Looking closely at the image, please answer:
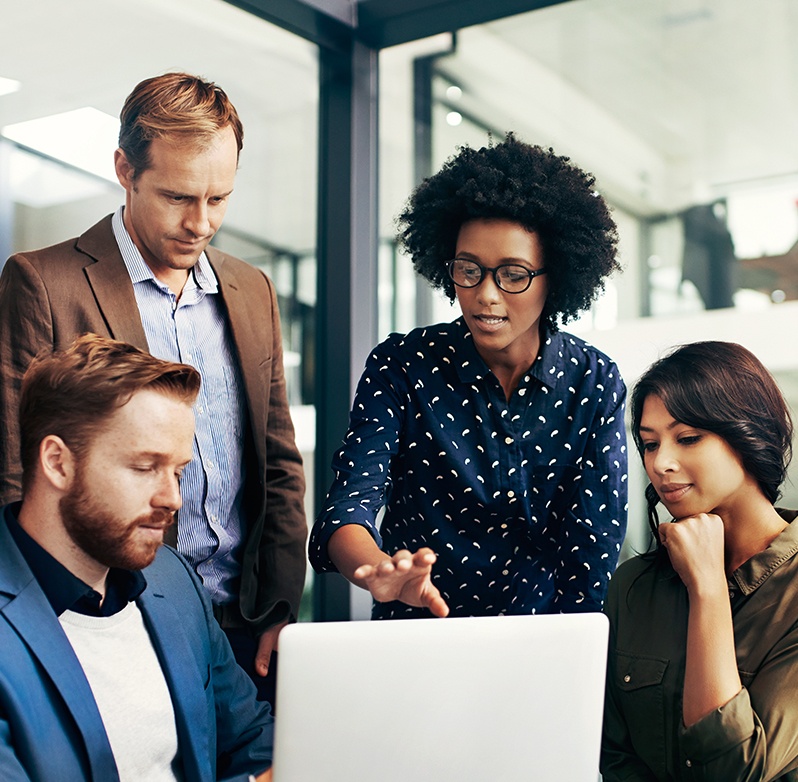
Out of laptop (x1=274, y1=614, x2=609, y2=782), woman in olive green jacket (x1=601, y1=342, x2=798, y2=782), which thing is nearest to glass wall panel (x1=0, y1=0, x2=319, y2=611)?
woman in olive green jacket (x1=601, y1=342, x2=798, y2=782)

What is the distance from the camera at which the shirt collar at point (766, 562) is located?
173 cm

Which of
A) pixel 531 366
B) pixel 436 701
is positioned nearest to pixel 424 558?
pixel 436 701

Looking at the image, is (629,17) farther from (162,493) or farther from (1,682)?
(1,682)

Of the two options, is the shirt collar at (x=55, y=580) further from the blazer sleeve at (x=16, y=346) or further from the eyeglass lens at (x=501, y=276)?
the eyeglass lens at (x=501, y=276)

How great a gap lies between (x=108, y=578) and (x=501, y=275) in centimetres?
89

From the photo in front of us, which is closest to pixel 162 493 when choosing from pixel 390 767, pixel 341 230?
pixel 390 767

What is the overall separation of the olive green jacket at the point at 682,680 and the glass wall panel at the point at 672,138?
30.2 inches

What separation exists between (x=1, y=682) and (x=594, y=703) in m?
0.77

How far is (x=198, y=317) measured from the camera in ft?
7.09

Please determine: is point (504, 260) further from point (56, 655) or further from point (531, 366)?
point (56, 655)

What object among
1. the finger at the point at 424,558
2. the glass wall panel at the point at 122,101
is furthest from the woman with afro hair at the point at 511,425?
the glass wall panel at the point at 122,101

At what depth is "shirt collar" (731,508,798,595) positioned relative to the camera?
173cm

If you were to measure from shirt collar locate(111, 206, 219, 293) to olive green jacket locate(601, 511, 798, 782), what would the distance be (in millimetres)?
1047

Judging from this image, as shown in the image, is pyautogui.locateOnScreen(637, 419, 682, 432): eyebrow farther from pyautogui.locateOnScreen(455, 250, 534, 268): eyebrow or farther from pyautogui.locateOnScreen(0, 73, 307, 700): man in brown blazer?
pyautogui.locateOnScreen(0, 73, 307, 700): man in brown blazer
